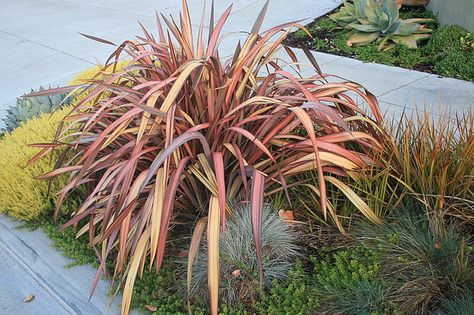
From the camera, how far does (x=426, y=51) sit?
583cm

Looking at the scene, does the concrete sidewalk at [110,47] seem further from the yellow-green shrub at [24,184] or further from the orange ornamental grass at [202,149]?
the yellow-green shrub at [24,184]

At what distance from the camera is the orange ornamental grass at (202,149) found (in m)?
2.46

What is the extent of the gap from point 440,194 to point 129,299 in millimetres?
1578

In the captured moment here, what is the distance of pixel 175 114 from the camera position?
282cm

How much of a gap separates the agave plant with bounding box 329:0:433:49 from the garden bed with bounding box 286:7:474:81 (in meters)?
0.09

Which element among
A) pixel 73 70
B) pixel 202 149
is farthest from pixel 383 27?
pixel 202 149

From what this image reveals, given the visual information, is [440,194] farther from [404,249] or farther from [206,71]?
[206,71]

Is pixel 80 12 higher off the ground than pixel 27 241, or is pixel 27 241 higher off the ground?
pixel 80 12

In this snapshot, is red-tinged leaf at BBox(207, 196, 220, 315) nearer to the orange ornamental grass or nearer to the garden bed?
the orange ornamental grass

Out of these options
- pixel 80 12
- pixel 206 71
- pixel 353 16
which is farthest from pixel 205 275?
pixel 80 12

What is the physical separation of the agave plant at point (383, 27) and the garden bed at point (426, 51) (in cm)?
9

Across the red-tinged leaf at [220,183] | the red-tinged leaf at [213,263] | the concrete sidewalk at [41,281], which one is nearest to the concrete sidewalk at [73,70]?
the concrete sidewalk at [41,281]

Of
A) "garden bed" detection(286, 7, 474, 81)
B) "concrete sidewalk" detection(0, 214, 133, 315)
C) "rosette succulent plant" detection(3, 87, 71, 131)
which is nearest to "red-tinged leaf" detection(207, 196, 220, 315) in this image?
"concrete sidewalk" detection(0, 214, 133, 315)

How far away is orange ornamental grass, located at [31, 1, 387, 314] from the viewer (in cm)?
246
